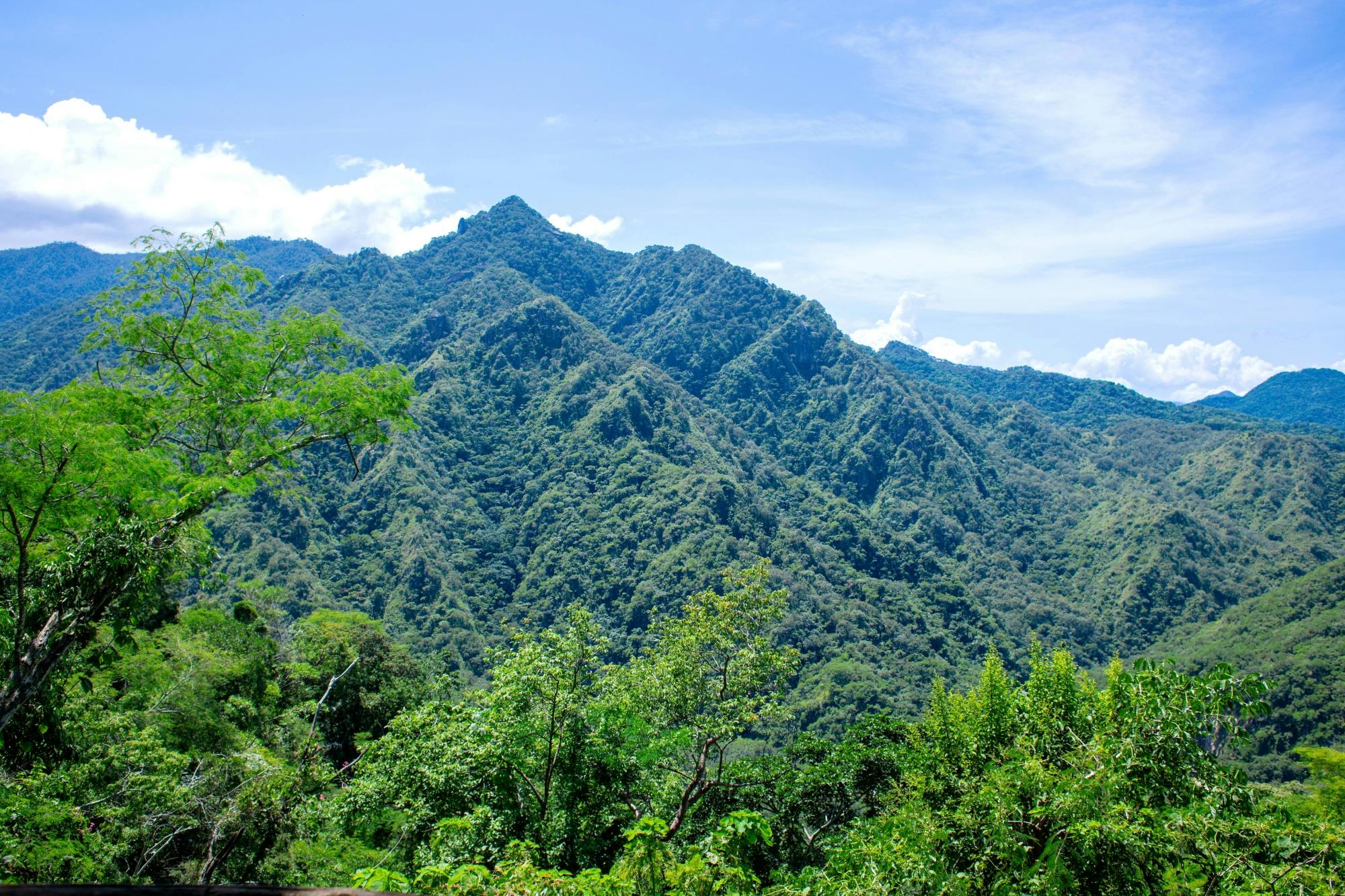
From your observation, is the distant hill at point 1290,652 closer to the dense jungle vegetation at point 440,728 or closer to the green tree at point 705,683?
the dense jungle vegetation at point 440,728

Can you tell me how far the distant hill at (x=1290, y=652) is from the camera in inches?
2650

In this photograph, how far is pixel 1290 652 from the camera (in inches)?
3216


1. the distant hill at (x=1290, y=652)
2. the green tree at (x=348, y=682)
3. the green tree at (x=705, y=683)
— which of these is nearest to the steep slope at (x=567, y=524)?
the distant hill at (x=1290, y=652)

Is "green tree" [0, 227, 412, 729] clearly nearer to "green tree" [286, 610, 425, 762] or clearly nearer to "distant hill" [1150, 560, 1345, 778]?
"green tree" [286, 610, 425, 762]

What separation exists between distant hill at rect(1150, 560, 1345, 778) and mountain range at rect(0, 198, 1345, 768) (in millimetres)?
1083

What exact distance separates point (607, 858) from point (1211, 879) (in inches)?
371

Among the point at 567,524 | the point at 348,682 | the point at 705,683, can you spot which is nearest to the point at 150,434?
the point at 705,683

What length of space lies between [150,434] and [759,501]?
115260 millimetres

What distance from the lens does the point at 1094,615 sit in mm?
116812

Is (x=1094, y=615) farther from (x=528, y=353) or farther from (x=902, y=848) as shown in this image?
(x=902, y=848)

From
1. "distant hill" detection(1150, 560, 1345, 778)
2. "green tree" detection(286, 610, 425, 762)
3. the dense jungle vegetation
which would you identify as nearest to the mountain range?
"distant hill" detection(1150, 560, 1345, 778)

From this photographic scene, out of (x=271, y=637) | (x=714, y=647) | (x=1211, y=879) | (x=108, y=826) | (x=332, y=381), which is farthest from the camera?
(x=271, y=637)

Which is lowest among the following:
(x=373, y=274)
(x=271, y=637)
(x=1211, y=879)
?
(x=271, y=637)

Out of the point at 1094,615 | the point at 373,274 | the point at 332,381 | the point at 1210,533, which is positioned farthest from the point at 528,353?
the point at 332,381
